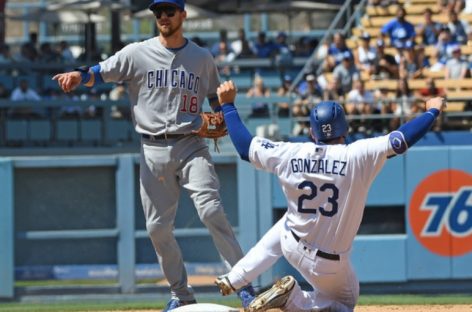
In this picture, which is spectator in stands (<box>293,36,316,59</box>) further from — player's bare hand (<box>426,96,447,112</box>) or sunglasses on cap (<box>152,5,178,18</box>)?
player's bare hand (<box>426,96,447,112</box>)

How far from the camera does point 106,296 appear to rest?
11812mm

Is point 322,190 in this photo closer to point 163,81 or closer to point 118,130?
point 163,81

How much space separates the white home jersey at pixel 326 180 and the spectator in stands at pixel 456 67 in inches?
394

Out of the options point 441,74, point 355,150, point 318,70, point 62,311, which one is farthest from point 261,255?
point 318,70

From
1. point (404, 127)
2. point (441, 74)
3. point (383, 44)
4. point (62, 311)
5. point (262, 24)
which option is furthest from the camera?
point (262, 24)

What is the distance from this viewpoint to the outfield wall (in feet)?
39.1

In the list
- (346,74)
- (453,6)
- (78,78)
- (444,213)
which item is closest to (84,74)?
(78,78)

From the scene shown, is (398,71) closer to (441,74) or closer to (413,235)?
(441,74)

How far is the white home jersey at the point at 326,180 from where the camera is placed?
22.6ft

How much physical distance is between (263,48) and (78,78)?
44.4ft

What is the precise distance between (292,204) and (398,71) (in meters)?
10.2

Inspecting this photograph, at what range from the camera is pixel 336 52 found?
18328mm

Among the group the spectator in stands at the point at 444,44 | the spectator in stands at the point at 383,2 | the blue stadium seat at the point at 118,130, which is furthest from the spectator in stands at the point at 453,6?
the blue stadium seat at the point at 118,130

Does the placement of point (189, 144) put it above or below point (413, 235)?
above
